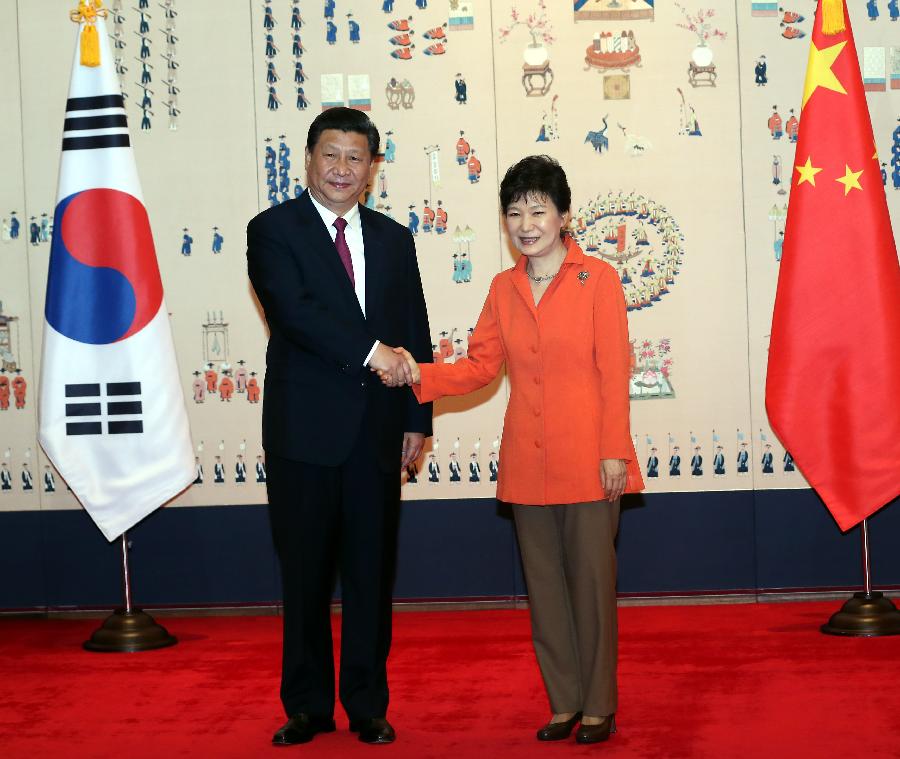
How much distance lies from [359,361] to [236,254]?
2270 millimetres

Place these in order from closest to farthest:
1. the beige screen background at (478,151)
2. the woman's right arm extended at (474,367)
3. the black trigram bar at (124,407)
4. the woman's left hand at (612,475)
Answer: the woman's left hand at (612,475)
the woman's right arm extended at (474,367)
the black trigram bar at (124,407)
the beige screen background at (478,151)

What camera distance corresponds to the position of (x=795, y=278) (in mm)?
4551

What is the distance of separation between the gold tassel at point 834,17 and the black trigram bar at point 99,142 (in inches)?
110

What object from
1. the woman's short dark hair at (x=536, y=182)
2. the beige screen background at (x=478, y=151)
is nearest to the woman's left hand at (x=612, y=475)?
the woman's short dark hair at (x=536, y=182)

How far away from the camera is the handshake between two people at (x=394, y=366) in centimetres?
325

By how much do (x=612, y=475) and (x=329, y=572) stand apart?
0.85 meters

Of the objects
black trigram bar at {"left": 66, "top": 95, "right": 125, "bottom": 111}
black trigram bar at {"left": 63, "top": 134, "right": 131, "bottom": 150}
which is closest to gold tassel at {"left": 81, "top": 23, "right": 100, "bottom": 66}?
black trigram bar at {"left": 66, "top": 95, "right": 125, "bottom": 111}

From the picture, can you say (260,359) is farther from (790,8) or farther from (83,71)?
(790,8)

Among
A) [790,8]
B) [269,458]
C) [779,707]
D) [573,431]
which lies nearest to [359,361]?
[269,458]

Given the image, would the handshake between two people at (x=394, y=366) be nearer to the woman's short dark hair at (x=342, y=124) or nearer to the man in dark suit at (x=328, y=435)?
the man in dark suit at (x=328, y=435)

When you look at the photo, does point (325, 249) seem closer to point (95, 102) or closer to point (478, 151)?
point (95, 102)

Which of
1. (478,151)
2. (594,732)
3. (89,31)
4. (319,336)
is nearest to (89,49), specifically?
(89,31)

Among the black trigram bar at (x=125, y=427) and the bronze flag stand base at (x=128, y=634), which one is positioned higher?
the black trigram bar at (x=125, y=427)

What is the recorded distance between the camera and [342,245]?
3.37 meters
